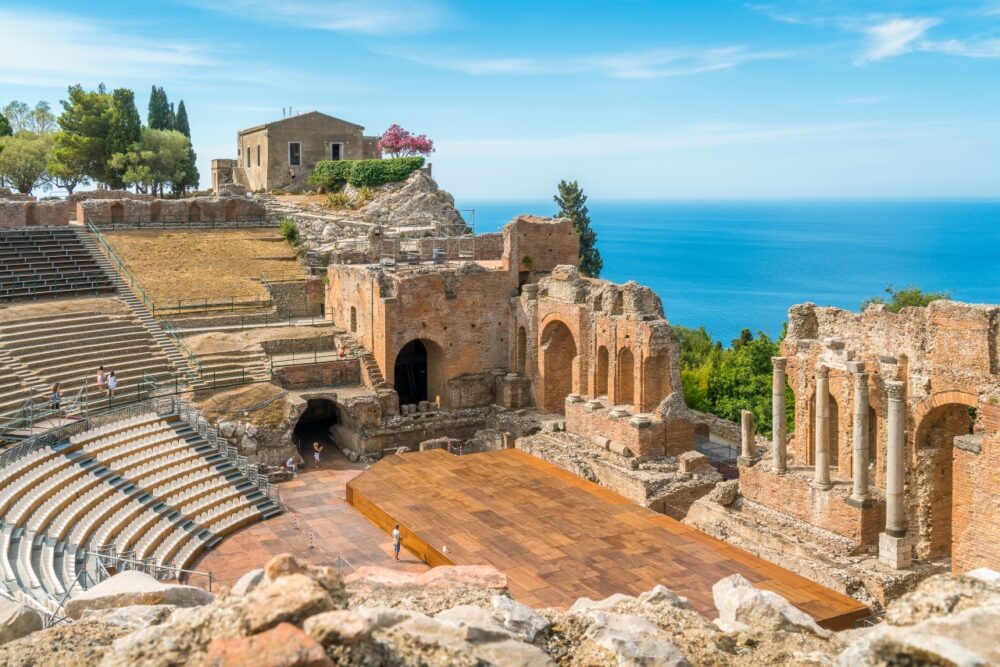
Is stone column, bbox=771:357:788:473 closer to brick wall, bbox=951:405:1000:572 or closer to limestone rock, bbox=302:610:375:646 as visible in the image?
brick wall, bbox=951:405:1000:572

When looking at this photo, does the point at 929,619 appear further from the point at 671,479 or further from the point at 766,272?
the point at 766,272

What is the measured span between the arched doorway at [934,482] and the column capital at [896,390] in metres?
1.10

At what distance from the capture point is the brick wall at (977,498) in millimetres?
17078

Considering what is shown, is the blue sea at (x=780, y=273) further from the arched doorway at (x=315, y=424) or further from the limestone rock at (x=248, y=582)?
the limestone rock at (x=248, y=582)

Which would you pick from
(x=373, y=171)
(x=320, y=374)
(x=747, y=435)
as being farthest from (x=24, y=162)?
(x=747, y=435)

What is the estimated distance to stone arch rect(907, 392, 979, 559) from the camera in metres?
19.4

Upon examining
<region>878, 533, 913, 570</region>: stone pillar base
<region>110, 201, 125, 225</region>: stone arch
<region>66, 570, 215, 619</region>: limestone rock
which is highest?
<region>110, 201, 125, 225</region>: stone arch

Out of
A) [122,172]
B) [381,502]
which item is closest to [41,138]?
[122,172]

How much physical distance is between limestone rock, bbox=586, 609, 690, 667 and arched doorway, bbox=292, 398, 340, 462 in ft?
76.8

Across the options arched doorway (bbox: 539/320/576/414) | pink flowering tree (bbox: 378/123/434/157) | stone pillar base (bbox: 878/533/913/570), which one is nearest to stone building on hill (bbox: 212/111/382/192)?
pink flowering tree (bbox: 378/123/434/157)

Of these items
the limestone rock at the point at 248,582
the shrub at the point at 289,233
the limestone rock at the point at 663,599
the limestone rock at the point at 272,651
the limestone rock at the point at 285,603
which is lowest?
the limestone rock at the point at 663,599

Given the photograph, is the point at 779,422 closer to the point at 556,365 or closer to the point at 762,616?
the point at 556,365

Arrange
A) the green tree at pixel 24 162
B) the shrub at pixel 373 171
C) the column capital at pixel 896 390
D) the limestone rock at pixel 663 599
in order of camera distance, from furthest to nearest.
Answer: the green tree at pixel 24 162 < the shrub at pixel 373 171 < the column capital at pixel 896 390 < the limestone rock at pixel 663 599

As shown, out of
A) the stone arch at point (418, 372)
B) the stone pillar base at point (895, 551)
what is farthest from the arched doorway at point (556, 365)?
the stone pillar base at point (895, 551)
